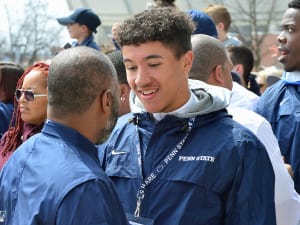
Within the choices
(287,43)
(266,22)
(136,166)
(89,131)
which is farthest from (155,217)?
(266,22)

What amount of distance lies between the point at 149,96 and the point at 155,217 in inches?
21.8

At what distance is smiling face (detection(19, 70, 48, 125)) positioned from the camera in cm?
432

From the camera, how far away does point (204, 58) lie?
3.72 metres

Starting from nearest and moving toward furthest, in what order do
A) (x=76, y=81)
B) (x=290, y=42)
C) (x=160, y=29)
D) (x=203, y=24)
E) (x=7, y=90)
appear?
(x=76, y=81)
(x=160, y=29)
(x=290, y=42)
(x=203, y=24)
(x=7, y=90)

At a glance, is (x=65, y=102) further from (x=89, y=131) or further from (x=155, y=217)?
(x=155, y=217)

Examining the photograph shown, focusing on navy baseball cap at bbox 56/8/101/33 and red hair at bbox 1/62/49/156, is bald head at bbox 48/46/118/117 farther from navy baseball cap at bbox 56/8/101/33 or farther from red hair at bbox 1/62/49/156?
navy baseball cap at bbox 56/8/101/33

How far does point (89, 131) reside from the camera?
2824 millimetres

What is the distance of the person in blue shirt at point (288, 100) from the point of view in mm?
4449

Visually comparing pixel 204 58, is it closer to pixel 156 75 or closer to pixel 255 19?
pixel 156 75

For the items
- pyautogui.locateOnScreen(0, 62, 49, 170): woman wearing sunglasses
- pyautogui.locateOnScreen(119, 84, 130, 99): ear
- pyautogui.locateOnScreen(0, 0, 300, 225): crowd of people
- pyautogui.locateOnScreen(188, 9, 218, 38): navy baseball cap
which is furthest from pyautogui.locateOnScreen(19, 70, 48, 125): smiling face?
pyautogui.locateOnScreen(188, 9, 218, 38): navy baseball cap

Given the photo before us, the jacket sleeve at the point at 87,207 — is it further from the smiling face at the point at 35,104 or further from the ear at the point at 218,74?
the smiling face at the point at 35,104

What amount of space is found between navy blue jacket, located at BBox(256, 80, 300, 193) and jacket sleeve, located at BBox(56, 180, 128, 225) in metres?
2.12

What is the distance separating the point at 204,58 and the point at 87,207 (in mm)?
1481

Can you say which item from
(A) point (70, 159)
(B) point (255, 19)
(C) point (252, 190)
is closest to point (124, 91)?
(C) point (252, 190)
